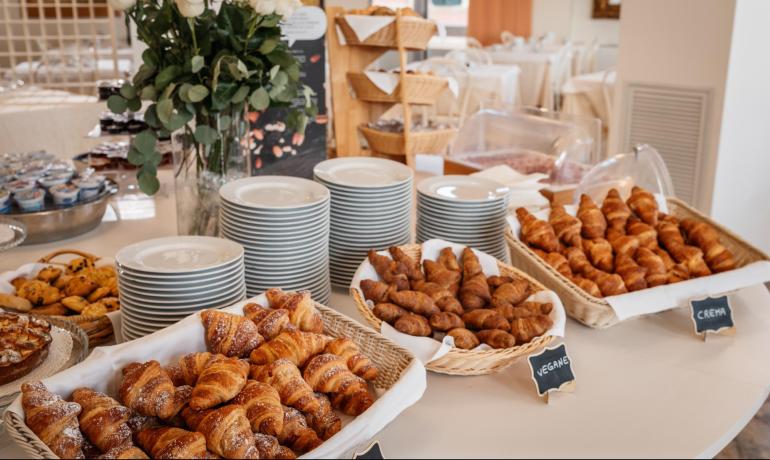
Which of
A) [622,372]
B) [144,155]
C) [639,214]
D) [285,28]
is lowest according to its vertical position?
[622,372]

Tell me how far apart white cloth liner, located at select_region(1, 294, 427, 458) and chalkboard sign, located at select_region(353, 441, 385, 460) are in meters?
0.02

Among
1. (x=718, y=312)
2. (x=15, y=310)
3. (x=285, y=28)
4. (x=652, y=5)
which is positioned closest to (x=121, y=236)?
(x=15, y=310)

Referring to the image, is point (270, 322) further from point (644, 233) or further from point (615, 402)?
point (644, 233)

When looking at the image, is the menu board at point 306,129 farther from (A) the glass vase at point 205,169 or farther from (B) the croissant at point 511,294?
(B) the croissant at point 511,294

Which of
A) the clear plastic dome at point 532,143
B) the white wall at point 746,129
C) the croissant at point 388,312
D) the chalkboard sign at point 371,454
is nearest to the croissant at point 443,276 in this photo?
the croissant at point 388,312

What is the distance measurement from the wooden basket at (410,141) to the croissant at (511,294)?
159 centimetres

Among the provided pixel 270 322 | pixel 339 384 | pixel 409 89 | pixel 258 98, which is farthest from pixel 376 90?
pixel 339 384

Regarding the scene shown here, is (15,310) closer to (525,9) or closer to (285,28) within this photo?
(285,28)

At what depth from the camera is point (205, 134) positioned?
4.70 ft

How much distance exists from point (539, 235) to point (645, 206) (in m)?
0.30

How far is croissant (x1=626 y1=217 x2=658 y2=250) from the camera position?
4.78ft

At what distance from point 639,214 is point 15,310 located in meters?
1.22

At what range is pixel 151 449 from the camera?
830mm

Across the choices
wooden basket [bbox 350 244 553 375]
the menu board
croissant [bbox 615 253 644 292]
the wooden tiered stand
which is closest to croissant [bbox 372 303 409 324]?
wooden basket [bbox 350 244 553 375]
